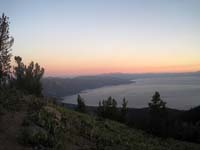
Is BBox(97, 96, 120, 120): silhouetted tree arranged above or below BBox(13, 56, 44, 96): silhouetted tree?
below

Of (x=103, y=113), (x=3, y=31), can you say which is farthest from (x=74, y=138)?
(x=103, y=113)

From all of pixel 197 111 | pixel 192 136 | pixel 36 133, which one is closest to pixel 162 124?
pixel 192 136

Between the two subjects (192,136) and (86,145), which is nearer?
(86,145)

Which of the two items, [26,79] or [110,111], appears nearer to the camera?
[26,79]

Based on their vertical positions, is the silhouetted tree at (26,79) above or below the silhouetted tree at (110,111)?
above

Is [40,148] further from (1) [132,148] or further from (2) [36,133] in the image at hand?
(1) [132,148]

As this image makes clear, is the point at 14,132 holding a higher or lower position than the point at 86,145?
higher

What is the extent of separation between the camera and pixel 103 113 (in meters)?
59.6

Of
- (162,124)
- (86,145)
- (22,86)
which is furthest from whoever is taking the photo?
(22,86)

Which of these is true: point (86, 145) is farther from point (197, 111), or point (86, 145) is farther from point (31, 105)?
point (197, 111)

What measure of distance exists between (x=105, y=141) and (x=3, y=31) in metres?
13.8

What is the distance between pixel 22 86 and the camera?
1964 inches

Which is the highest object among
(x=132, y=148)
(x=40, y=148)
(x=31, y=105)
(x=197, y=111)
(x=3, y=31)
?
(x=3, y=31)

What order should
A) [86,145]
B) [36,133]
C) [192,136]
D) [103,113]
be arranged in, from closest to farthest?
[36,133] < [86,145] < [192,136] < [103,113]
